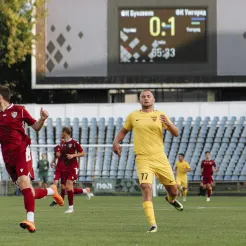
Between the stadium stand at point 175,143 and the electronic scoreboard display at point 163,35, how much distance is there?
161 inches

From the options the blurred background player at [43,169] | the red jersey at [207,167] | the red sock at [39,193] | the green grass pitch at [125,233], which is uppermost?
the red sock at [39,193]

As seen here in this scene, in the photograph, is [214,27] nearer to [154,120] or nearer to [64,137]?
[64,137]

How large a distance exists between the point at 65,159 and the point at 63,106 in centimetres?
2197

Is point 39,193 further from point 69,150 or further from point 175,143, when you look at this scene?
point 175,143

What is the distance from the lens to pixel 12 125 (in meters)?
12.3

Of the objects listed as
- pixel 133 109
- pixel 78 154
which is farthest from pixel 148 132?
pixel 133 109

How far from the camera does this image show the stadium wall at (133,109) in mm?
42438

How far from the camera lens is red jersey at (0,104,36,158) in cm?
1233

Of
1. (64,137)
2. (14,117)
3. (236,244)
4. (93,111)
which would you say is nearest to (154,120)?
(14,117)

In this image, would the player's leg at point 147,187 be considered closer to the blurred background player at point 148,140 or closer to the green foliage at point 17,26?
the blurred background player at point 148,140

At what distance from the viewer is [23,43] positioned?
4119 cm

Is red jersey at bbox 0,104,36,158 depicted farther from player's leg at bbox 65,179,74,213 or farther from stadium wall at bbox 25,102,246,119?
stadium wall at bbox 25,102,246,119

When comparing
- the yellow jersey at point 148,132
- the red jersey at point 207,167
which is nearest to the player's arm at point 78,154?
the yellow jersey at point 148,132

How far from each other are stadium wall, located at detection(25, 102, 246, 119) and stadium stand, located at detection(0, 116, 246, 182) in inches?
11.5
